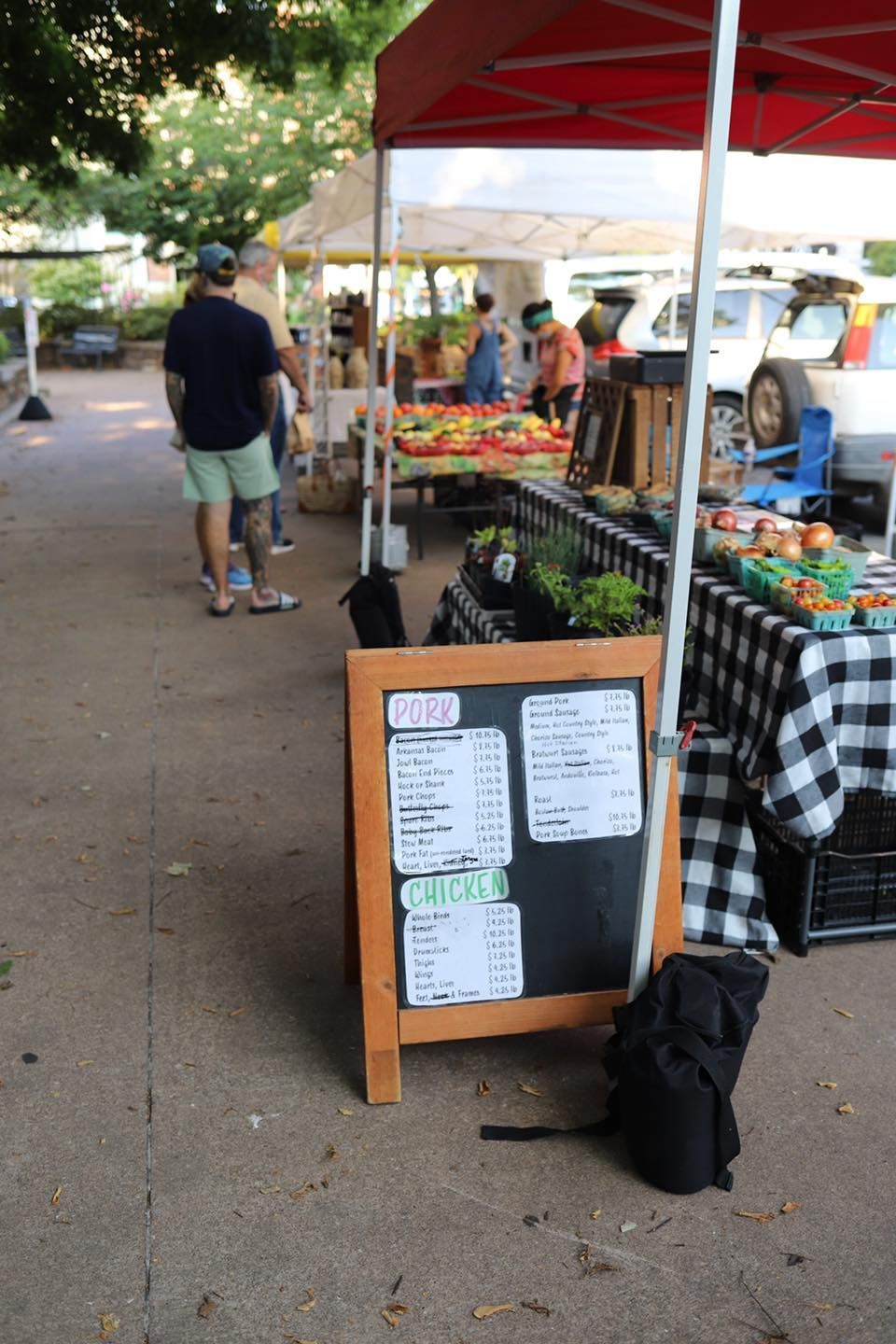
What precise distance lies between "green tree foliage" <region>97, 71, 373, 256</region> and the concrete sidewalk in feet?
76.0

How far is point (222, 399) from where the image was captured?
6.89m

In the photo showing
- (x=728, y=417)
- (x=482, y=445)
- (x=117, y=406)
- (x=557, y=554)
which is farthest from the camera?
(x=117, y=406)

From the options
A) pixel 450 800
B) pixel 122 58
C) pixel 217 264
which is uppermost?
pixel 122 58

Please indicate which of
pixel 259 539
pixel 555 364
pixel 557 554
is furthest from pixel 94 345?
pixel 557 554

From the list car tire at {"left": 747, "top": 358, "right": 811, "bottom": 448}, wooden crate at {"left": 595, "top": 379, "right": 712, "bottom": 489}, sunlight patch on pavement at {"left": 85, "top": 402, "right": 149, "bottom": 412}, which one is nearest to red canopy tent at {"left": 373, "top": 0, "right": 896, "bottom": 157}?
wooden crate at {"left": 595, "top": 379, "right": 712, "bottom": 489}

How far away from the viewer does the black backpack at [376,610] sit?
567 centimetres

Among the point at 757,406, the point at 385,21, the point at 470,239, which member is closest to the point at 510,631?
the point at 757,406

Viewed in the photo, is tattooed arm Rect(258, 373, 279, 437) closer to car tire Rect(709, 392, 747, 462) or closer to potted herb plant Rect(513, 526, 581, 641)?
potted herb plant Rect(513, 526, 581, 641)

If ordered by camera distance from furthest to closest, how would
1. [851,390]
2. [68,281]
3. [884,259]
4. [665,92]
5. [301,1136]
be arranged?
[884,259], [68,281], [851,390], [665,92], [301,1136]

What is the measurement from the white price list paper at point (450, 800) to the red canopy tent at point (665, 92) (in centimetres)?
37

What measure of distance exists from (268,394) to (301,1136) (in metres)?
4.76

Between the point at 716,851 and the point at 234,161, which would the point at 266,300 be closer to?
the point at 716,851

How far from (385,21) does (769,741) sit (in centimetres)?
1333

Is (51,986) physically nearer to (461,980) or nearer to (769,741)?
(461,980)
